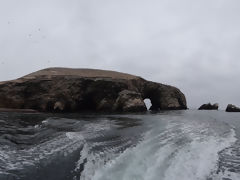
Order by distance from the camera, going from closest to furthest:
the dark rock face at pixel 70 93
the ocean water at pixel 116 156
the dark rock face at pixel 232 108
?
the ocean water at pixel 116 156, the dark rock face at pixel 70 93, the dark rock face at pixel 232 108

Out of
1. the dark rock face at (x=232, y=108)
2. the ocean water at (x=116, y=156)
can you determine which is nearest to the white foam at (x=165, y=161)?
the ocean water at (x=116, y=156)

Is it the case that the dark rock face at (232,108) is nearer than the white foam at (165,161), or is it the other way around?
the white foam at (165,161)

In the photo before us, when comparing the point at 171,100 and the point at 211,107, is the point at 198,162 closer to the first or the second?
the point at 171,100

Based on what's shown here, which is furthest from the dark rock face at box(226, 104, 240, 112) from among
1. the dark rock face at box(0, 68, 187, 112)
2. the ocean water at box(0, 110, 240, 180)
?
the ocean water at box(0, 110, 240, 180)

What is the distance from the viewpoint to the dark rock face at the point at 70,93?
46.9m

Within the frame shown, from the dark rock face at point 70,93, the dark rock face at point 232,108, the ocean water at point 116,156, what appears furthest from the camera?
the dark rock face at point 232,108

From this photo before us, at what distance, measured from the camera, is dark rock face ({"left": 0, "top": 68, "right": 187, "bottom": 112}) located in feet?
154

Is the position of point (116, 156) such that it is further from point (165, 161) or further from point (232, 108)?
point (232, 108)

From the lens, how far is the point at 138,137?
16.0m

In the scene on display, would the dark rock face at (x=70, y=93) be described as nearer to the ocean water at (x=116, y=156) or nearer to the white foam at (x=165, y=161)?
the ocean water at (x=116, y=156)

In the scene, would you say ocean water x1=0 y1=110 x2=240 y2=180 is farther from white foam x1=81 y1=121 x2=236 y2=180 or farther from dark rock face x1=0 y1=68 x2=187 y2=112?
dark rock face x1=0 y1=68 x2=187 y2=112

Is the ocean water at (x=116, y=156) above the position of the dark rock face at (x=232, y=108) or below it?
below

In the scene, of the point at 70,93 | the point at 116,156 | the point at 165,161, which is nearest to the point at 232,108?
the point at 70,93

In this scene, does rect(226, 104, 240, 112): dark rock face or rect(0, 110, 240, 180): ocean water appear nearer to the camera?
rect(0, 110, 240, 180): ocean water
